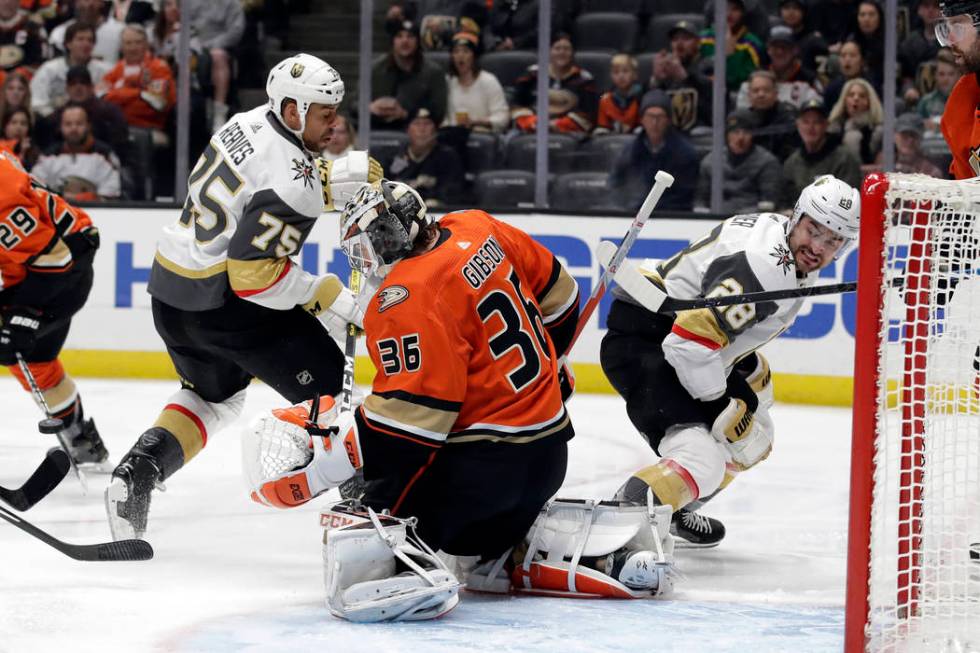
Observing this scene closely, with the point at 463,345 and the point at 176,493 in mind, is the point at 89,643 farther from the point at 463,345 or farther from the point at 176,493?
the point at 176,493

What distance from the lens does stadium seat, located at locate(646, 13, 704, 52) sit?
6.38m

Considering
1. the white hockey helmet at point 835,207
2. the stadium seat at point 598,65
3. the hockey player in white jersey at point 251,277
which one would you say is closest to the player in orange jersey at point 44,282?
the hockey player in white jersey at point 251,277

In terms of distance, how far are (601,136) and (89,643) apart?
4252mm

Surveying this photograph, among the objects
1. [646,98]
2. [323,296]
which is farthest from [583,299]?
[323,296]

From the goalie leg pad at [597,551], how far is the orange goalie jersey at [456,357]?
19 cm

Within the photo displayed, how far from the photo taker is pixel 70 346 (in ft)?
21.6

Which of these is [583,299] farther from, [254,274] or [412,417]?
[412,417]

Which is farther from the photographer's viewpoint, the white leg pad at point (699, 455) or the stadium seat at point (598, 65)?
the stadium seat at point (598, 65)

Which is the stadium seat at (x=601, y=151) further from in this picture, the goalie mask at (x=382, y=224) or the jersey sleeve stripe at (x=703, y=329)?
the goalie mask at (x=382, y=224)

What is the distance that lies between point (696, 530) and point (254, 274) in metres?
1.22

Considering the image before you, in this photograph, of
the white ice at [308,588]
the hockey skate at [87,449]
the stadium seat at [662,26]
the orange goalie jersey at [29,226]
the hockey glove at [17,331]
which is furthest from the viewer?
the stadium seat at [662,26]

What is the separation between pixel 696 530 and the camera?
357 cm

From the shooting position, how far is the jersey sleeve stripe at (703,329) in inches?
127

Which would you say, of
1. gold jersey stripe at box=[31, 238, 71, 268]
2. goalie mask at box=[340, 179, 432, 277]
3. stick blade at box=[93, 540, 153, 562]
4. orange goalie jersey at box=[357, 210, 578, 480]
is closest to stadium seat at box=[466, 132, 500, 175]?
gold jersey stripe at box=[31, 238, 71, 268]
